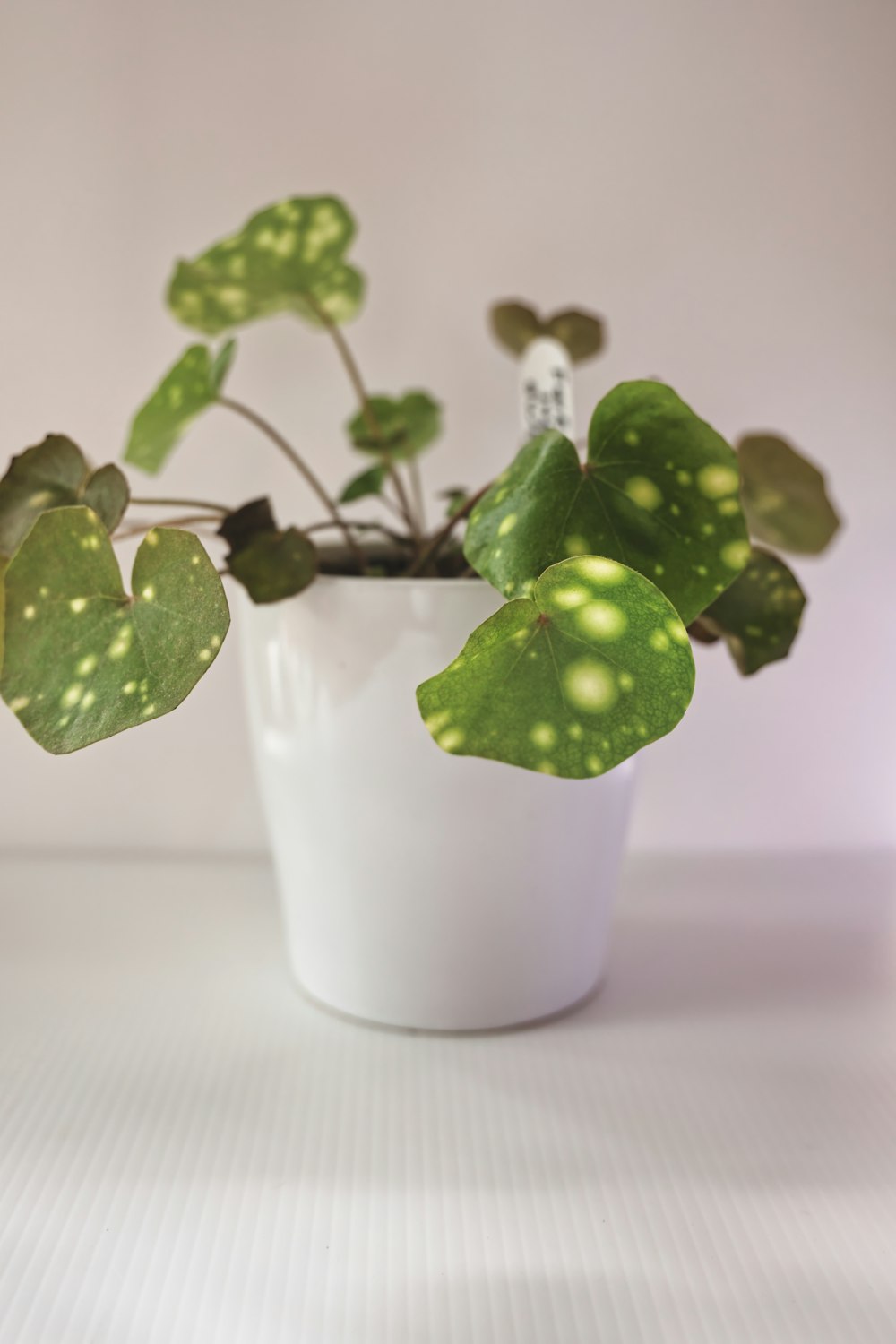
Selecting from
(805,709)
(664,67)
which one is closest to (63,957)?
(805,709)

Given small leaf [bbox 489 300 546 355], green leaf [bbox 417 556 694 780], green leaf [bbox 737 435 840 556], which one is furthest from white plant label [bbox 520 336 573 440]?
green leaf [bbox 417 556 694 780]

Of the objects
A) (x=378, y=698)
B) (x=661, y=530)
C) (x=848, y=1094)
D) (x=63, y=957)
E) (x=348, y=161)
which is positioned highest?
(x=348, y=161)

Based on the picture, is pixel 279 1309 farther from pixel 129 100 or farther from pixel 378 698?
pixel 129 100

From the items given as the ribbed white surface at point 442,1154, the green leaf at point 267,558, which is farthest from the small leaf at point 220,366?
the ribbed white surface at point 442,1154

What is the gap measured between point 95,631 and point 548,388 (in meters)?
0.42

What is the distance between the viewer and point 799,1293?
0.52m

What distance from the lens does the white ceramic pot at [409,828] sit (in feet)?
2.30

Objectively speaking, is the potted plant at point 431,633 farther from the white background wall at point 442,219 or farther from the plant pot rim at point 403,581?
the white background wall at point 442,219

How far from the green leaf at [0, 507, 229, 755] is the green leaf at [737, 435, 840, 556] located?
48cm

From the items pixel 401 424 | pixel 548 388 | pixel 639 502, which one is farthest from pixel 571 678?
pixel 401 424

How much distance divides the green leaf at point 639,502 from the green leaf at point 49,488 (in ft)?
0.66

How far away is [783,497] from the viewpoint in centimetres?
81

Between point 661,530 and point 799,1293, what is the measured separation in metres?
0.38

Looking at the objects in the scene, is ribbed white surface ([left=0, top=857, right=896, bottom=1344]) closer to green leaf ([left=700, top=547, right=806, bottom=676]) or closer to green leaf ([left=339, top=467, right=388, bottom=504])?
green leaf ([left=700, top=547, right=806, bottom=676])
